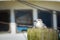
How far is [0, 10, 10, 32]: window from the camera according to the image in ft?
21.9

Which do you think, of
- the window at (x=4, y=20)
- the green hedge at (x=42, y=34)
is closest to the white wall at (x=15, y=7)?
the window at (x=4, y=20)

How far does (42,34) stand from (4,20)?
1.20 meters

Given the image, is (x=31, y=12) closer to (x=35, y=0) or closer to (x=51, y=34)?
(x=35, y=0)

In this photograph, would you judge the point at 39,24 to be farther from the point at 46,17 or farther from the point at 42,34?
the point at 46,17

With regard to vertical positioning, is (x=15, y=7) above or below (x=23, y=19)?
above

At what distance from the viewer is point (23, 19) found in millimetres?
6730

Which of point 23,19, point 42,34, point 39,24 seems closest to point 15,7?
point 23,19

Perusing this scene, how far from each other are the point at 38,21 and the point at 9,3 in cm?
94

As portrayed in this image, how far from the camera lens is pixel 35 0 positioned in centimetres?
645

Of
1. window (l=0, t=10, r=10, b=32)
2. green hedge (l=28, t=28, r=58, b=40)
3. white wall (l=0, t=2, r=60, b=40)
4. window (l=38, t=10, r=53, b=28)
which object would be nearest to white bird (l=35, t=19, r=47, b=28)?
green hedge (l=28, t=28, r=58, b=40)

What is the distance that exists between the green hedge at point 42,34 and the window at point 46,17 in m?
0.50

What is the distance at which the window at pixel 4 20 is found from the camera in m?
6.67

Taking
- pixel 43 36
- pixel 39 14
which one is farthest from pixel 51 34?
pixel 39 14

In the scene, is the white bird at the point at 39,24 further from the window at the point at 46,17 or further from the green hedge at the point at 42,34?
the window at the point at 46,17
